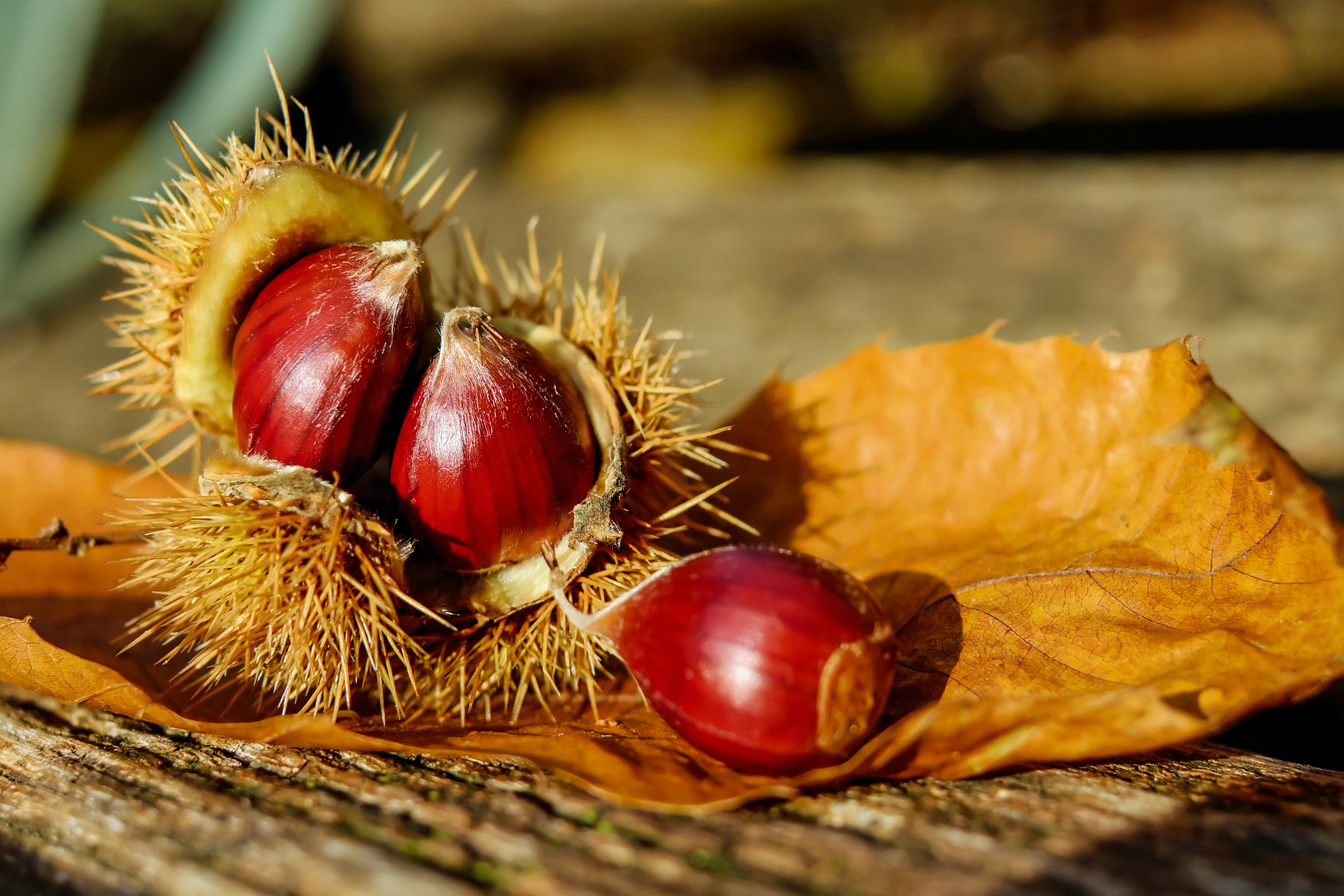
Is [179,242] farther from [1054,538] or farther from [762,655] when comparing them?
[1054,538]

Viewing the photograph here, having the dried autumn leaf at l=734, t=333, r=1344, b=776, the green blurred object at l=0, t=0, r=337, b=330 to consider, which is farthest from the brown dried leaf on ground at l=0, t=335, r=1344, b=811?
the green blurred object at l=0, t=0, r=337, b=330

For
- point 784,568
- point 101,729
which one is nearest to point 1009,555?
point 784,568

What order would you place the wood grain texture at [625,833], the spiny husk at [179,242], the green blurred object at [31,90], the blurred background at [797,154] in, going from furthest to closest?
the green blurred object at [31,90] → the blurred background at [797,154] → the spiny husk at [179,242] → the wood grain texture at [625,833]

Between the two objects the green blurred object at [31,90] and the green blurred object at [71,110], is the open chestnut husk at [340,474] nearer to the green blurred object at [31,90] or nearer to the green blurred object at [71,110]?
the green blurred object at [71,110]

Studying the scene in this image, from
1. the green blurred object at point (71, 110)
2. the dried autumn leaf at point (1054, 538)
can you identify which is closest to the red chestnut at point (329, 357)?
the dried autumn leaf at point (1054, 538)

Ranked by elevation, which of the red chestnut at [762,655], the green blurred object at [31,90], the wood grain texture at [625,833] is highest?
the green blurred object at [31,90]

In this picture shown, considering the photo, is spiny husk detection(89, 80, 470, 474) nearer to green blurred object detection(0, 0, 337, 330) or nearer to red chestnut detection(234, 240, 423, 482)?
red chestnut detection(234, 240, 423, 482)

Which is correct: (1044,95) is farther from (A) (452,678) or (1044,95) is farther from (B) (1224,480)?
(A) (452,678)
